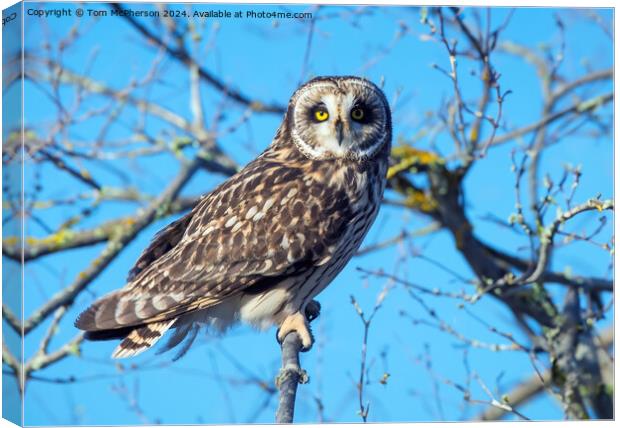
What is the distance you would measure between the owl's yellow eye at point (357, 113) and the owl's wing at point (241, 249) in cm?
24

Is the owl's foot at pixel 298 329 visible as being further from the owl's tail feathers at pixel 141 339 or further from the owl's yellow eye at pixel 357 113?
the owl's yellow eye at pixel 357 113

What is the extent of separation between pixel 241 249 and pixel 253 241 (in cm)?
5

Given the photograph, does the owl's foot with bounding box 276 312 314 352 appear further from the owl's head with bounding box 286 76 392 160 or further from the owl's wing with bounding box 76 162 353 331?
the owl's head with bounding box 286 76 392 160

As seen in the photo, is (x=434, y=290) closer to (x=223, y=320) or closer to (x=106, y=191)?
(x=223, y=320)

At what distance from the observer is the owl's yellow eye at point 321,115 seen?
3.61m

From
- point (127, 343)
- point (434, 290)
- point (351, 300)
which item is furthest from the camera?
point (434, 290)

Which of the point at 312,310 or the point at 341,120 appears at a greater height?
the point at 341,120

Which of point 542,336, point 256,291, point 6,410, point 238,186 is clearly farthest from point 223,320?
point 542,336

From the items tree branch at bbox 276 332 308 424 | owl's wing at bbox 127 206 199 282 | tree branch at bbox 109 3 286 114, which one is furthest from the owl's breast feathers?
tree branch at bbox 109 3 286 114

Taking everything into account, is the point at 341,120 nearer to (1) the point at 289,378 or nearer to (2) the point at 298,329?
(2) the point at 298,329

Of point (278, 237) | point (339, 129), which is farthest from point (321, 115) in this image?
point (278, 237)

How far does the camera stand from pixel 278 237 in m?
3.54

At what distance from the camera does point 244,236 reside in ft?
11.7

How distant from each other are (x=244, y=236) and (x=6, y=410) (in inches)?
38.6
